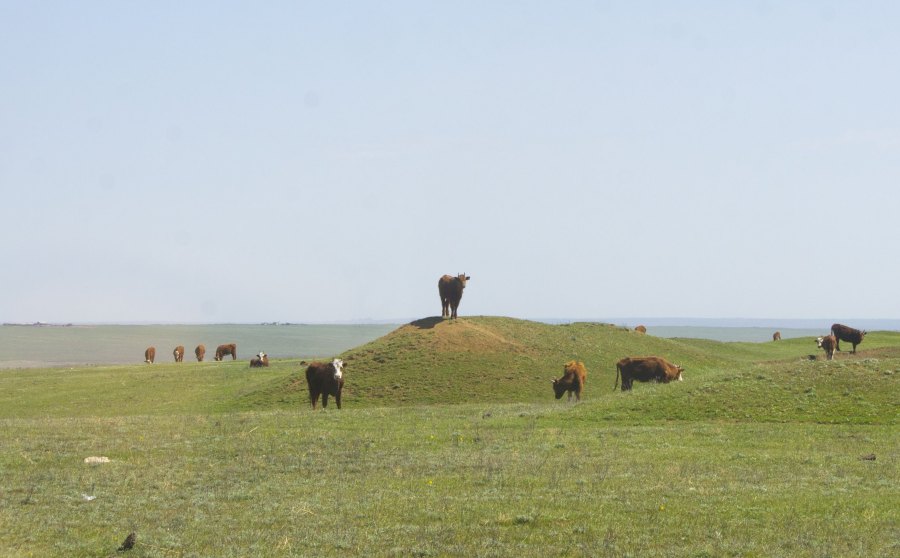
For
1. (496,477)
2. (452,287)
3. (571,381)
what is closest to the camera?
(496,477)

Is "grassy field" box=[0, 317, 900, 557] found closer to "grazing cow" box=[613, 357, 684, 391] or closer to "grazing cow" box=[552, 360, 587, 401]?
"grazing cow" box=[613, 357, 684, 391]

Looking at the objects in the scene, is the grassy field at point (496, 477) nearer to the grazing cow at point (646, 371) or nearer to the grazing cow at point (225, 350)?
the grazing cow at point (646, 371)

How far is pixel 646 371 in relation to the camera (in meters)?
40.8

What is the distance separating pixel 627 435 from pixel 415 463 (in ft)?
25.0

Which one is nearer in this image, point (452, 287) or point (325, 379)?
point (325, 379)

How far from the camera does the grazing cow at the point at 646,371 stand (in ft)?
134

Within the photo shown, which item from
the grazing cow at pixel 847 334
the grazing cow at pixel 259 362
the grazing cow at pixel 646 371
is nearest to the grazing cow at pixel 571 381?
the grazing cow at pixel 646 371

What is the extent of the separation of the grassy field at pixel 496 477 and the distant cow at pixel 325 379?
11.4 ft

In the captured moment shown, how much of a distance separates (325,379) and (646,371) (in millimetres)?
14282

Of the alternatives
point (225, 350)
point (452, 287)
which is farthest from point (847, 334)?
point (225, 350)

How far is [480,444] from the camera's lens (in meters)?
23.7

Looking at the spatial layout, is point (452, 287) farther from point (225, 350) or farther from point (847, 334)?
point (225, 350)

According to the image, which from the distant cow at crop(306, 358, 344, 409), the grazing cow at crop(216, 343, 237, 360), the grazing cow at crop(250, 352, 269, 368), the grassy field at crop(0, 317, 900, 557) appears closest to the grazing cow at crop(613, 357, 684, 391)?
the grassy field at crop(0, 317, 900, 557)

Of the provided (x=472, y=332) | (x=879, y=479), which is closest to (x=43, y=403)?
(x=472, y=332)
